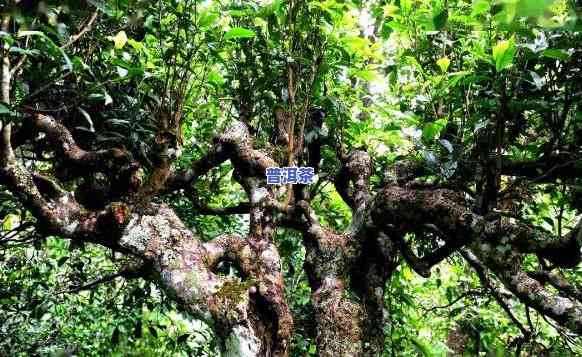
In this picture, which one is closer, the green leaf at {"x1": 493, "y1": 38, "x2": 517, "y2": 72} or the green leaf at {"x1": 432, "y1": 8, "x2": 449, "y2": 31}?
the green leaf at {"x1": 493, "y1": 38, "x2": 517, "y2": 72}

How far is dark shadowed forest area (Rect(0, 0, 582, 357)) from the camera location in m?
1.99

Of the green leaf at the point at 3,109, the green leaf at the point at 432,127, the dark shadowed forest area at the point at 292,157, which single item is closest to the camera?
the green leaf at the point at 3,109

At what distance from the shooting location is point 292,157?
2697 millimetres

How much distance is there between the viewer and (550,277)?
2.01 metres

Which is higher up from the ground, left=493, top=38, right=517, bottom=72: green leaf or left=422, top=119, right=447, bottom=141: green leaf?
left=422, top=119, right=447, bottom=141: green leaf

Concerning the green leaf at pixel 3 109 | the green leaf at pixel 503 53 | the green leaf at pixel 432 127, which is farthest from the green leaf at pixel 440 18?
the green leaf at pixel 3 109

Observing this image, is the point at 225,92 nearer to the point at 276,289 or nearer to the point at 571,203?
the point at 276,289

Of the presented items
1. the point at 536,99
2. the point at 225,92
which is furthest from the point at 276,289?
the point at 225,92

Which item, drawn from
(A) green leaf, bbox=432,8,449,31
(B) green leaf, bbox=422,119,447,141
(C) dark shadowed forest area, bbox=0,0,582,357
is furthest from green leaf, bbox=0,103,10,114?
(B) green leaf, bbox=422,119,447,141

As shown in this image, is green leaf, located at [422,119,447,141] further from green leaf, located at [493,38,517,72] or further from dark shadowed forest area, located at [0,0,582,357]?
green leaf, located at [493,38,517,72]

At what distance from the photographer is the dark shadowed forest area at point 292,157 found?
78.3 inches

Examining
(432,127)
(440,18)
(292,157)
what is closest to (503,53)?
(440,18)

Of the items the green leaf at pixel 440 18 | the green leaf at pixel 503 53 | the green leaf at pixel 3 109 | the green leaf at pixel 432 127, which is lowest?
the green leaf at pixel 3 109

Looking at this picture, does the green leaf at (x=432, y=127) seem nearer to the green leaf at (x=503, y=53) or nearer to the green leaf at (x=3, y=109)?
the green leaf at (x=503, y=53)
